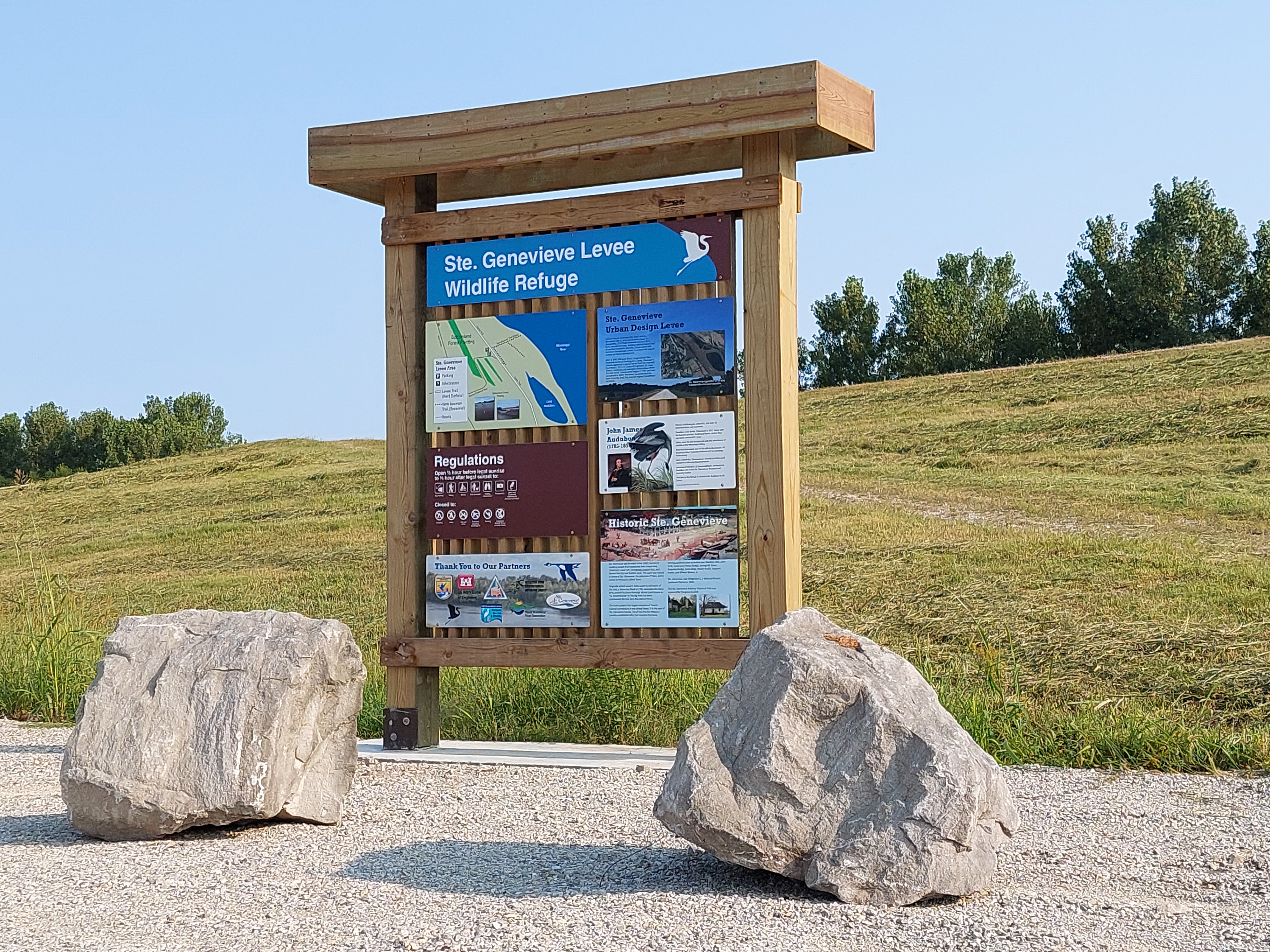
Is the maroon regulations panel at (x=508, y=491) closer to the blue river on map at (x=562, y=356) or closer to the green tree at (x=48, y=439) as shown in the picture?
the blue river on map at (x=562, y=356)

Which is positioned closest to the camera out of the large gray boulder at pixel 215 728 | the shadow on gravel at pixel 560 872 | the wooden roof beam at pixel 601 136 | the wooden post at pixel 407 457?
the shadow on gravel at pixel 560 872

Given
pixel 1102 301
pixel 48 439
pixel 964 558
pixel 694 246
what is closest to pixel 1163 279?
pixel 1102 301

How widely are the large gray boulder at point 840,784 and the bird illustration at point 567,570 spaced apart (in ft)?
8.72

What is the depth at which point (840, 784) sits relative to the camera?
14.8 feet

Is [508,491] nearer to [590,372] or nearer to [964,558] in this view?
[590,372]

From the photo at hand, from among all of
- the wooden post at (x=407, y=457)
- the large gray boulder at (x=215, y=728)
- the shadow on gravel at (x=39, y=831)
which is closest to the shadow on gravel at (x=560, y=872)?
the large gray boulder at (x=215, y=728)

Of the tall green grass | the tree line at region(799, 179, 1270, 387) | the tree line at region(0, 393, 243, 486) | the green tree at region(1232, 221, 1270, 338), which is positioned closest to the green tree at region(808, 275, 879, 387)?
the tree line at region(799, 179, 1270, 387)

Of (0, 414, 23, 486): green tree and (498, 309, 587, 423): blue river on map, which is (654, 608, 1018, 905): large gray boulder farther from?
(0, 414, 23, 486): green tree

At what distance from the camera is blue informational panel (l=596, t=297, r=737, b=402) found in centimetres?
709

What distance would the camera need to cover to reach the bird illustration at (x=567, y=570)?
291 inches

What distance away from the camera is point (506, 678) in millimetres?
8875

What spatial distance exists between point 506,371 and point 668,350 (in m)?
1.01

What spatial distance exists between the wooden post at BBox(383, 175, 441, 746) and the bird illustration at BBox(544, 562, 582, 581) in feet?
3.04

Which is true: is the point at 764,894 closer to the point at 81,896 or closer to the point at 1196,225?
the point at 81,896
